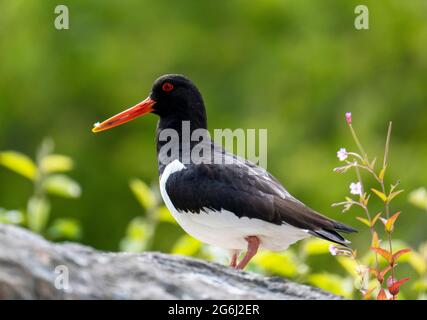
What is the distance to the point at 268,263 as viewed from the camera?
212 inches

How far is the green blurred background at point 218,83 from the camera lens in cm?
1648

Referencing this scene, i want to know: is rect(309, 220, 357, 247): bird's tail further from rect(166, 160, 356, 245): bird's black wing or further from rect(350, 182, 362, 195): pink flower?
rect(350, 182, 362, 195): pink flower

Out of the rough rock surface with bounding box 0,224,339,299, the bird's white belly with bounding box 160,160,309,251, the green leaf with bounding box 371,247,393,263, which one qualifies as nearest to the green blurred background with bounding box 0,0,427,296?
the bird's white belly with bounding box 160,160,309,251

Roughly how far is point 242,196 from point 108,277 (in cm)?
191

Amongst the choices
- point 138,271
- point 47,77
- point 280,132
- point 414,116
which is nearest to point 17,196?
point 47,77

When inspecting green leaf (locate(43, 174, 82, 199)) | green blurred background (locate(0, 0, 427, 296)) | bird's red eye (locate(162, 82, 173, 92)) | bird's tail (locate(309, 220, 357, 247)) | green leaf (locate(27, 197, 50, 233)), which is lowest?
bird's tail (locate(309, 220, 357, 247))

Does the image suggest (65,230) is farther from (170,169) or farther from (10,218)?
(170,169)

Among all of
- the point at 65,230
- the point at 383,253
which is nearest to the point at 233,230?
the point at 65,230

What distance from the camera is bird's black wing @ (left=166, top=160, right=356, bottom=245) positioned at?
5.04 metres

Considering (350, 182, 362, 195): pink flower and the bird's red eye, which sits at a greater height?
the bird's red eye

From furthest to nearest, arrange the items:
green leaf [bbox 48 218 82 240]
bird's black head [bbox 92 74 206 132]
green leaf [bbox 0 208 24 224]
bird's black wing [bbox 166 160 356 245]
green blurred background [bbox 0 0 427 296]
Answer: green blurred background [bbox 0 0 427 296] < bird's black head [bbox 92 74 206 132] < green leaf [bbox 48 218 82 240] < bird's black wing [bbox 166 160 356 245] < green leaf [bbox 0 208 24 224]

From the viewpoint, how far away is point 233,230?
519 cm

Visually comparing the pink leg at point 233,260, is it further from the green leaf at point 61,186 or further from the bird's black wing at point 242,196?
the green leaf at point 61,186

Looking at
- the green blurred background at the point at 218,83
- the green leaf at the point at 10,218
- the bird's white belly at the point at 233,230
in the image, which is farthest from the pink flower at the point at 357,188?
the green blurred background at the point at 218,83
